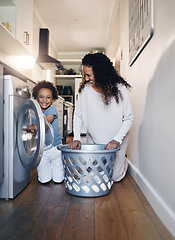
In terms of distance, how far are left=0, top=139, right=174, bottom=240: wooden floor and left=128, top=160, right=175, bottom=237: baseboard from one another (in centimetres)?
2

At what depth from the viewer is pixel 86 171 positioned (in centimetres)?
131

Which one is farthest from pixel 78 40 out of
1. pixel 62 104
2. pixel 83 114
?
pixel 83 114

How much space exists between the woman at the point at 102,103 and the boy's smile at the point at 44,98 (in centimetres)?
38

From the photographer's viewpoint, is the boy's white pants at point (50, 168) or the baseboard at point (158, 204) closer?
the baseboard at point (158, 204)

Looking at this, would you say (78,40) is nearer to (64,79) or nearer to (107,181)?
(64,79)

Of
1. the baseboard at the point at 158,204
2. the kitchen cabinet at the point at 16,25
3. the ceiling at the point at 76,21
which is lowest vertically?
the baseboard at the point at 158,204

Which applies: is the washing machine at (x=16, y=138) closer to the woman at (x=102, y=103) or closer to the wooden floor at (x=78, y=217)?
the wooden floor at (x=78, y=217)

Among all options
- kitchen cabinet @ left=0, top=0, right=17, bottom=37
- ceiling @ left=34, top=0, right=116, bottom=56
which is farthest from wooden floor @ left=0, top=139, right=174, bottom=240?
ceiling @ left=34, top=0, right=116, bottom=56

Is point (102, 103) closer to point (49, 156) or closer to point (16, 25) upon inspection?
point (49, 156)

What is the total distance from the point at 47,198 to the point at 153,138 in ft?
2.33

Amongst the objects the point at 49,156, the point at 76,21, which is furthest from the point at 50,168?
the point at 76,21

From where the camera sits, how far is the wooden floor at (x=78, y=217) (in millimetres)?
892

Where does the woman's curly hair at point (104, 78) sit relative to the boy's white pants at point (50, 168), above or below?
above

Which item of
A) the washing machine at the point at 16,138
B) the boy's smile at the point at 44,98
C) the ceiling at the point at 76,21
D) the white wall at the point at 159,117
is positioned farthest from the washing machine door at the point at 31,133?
the ceiling at the point at 76,21
